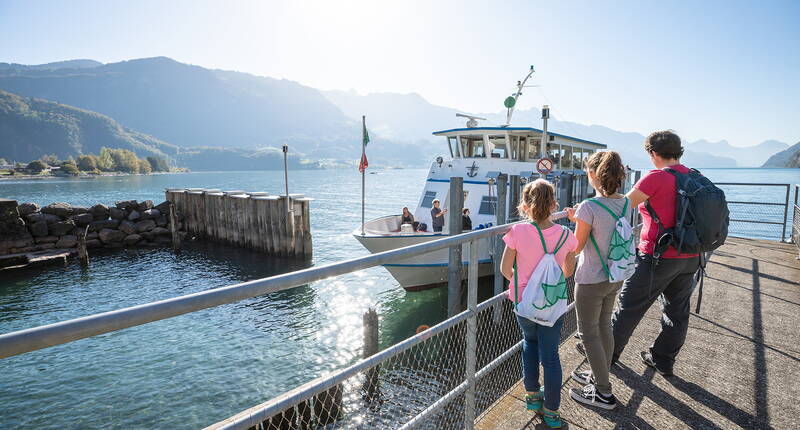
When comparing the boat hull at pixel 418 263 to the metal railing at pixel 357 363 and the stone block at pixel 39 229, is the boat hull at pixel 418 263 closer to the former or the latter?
the metal railing at pixel 357 363

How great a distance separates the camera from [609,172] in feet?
8.57

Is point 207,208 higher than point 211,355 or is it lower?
higher

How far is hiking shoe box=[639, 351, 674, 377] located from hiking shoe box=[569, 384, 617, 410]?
785 mm

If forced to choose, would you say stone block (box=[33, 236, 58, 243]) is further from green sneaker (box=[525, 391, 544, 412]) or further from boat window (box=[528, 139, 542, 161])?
green sneaker (box=[525, 391, 544, 412])

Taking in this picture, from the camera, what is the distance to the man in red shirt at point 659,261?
2.94 m

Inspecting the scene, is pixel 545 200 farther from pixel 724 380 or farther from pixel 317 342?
pixel 317 342

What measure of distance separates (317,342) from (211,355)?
2.38 metres

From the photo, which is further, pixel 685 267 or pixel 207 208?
pixel 207 208

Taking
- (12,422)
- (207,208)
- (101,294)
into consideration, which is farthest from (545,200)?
(207,208)

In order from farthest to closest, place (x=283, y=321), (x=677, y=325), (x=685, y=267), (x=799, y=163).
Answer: (x=799, y=163) < (x=283, y=321) < (x=677, y=325) < (x=685, y=267)

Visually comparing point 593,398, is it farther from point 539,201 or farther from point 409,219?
point 409,219

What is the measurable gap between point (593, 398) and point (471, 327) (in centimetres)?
133

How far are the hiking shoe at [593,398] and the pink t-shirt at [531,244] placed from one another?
4.21ft

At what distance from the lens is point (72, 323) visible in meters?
1.02
